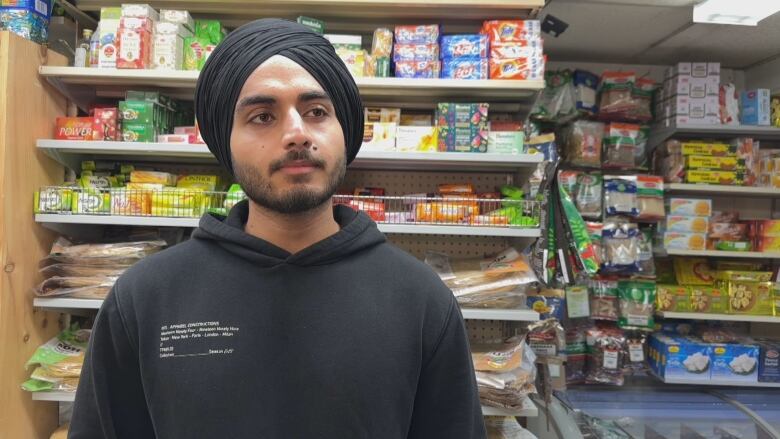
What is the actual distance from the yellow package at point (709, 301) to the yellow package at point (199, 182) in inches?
134

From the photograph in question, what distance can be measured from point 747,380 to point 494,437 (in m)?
2.50

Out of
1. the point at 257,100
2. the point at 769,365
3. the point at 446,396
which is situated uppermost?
the point at 257,100

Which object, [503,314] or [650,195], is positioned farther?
[650,195]

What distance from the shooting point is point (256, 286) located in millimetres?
929

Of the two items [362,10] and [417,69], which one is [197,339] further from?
[362,10]

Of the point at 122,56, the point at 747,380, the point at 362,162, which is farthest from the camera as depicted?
the point at 747,380

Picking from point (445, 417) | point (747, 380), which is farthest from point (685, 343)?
point (445, 417)

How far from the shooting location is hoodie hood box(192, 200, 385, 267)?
948 mm

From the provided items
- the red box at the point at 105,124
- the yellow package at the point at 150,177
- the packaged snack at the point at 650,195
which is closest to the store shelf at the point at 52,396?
the yellow package at the point at 150,177

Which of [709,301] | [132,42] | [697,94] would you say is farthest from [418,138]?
[709,301]

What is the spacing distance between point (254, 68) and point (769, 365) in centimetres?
421

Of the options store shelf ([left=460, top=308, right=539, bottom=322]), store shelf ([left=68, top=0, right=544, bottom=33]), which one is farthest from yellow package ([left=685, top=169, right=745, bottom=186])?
store shelf ([left=460, top=308, right=539, bottom=322])

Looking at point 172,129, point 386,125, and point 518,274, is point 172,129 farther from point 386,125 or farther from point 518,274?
point 518,274

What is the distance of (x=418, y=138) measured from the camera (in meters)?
2.08
